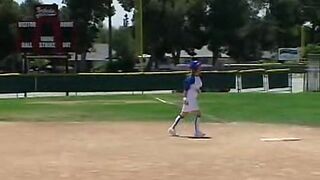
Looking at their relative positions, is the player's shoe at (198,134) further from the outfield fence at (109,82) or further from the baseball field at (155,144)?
the outfield fence at (109,82)

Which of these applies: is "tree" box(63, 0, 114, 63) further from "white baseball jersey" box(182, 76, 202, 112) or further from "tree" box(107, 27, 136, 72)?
"white baseball jersey" box(182, 76, 202, 112)

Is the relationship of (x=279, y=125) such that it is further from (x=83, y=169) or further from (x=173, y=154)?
(x=83, y=169)

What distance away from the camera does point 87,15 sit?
293 ft

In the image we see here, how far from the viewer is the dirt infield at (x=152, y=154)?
42.0 ft

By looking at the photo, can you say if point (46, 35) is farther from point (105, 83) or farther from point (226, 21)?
point (226, 21)

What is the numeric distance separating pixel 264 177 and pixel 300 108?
17.6 meters

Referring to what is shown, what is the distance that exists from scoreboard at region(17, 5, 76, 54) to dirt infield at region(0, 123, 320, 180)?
→ 3236 cm

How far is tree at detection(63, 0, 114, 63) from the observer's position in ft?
291

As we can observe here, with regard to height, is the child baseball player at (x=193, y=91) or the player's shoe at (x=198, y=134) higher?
the child baseball player at (x=193, y=91)

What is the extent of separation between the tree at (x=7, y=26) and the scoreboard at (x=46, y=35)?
29575 mm

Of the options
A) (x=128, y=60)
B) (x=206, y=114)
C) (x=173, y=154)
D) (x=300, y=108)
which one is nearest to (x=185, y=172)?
(x=173, y=154)

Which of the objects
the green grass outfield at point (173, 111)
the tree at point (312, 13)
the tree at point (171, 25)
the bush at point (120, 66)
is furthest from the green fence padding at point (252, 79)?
the tree at point (312, 13)

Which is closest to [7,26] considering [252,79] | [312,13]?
[252,79]

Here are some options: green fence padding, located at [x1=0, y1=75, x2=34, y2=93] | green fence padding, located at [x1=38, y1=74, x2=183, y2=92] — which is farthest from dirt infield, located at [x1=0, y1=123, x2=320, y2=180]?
green fence padding, located at [x1=38, y1=74, x2=183, y2=92]
